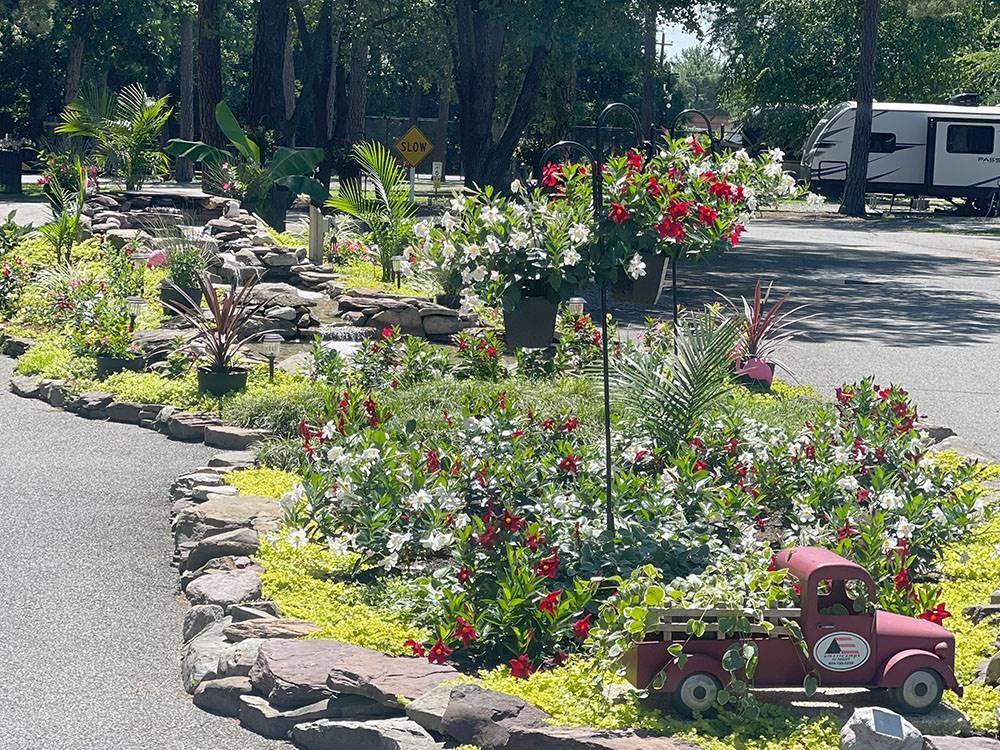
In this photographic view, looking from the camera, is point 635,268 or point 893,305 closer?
point 635,268

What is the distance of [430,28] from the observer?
136 feet

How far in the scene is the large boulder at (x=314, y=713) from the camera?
5129 mm

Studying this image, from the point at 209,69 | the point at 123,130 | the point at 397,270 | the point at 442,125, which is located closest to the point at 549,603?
the point at 397,270

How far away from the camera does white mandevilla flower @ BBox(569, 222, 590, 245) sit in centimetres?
652

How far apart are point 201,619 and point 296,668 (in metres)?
1.00

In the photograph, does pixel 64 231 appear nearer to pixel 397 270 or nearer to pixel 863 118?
pixel 397 270

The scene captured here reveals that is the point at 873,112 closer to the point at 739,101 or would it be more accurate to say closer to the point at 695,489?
the point at 739,101

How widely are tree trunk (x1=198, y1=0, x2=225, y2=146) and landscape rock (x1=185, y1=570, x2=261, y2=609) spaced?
2420 centimetres

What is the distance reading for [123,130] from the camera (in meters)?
24.3

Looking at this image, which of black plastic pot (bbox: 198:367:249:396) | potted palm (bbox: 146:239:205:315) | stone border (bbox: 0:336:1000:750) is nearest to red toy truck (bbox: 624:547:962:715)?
stone border (bbox: 0:336:1000:750)

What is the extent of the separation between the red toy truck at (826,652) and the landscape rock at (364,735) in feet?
2.75

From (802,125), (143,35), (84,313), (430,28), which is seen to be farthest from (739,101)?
(84,313)

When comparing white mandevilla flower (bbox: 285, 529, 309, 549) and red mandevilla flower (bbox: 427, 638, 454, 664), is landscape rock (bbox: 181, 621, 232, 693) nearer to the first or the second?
white mandevilla flower (bbox: 285, 529, 309, 549)

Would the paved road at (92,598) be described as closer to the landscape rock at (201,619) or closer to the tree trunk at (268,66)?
the landscape rock at (201,619)
